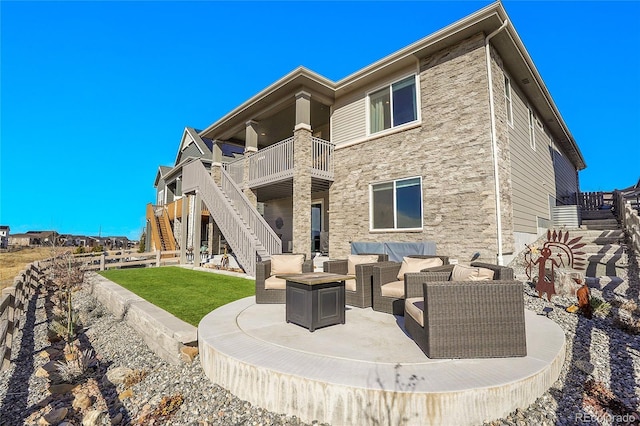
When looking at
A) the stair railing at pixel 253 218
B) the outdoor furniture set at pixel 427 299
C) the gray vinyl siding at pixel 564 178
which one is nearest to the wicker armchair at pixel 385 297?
the outdoor furniture set at pixel 427 299

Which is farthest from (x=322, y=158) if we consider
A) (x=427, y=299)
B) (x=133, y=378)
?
(x=133, y=378)

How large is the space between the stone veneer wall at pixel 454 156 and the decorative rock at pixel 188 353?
6.29 meters

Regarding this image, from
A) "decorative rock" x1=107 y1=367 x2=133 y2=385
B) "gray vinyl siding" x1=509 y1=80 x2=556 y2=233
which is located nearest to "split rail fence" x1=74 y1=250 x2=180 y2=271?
"decorative rock" x1=107 y1=367 x2=133 y2=385

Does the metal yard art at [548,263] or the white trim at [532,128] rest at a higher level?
the white trim at [532,128]

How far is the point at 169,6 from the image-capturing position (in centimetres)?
1216

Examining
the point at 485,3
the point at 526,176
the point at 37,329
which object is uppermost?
the point at 485,3

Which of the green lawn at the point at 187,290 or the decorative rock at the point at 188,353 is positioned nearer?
the decorative rock at the point at 188,353

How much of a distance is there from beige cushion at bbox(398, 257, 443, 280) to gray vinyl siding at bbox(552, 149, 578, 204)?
42.2 ft

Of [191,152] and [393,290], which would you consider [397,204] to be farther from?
[191,152]

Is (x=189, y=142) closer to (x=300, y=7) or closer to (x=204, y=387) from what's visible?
(x=300, y=7)

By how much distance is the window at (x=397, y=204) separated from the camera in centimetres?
853

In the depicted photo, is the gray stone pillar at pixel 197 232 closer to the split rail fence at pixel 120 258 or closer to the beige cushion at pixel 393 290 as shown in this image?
the split rail fence at pixel 120 258

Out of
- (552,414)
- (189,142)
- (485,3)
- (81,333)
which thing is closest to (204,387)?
(552,414)

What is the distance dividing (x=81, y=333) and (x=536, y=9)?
587 inches
